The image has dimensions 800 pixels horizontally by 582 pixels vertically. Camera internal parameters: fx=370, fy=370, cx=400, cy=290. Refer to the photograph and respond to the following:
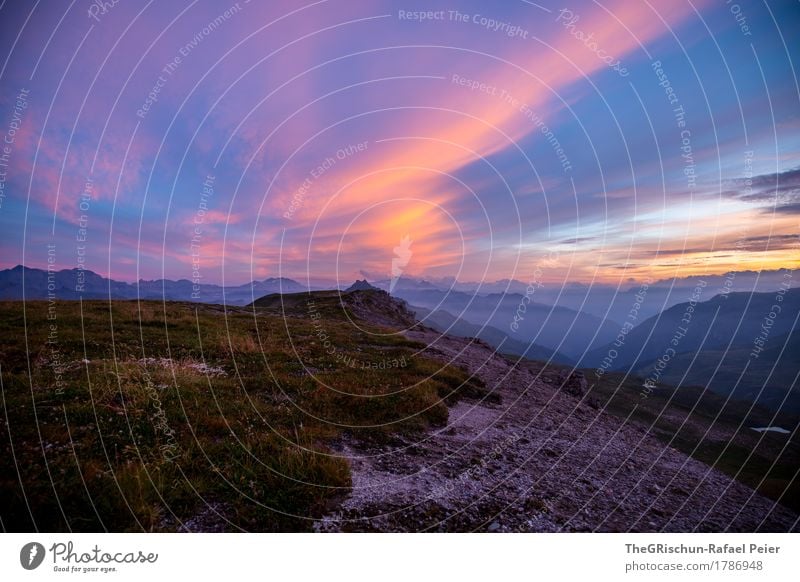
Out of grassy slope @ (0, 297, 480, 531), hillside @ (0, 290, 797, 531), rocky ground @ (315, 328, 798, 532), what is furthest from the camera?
rocky ground @ (315, 328, 798, 532)

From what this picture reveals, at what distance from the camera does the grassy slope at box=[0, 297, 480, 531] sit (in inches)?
265

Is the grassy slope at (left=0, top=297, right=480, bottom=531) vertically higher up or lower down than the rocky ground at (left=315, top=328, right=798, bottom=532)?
higher up

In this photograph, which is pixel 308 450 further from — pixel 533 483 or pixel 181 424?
pixel 533 483

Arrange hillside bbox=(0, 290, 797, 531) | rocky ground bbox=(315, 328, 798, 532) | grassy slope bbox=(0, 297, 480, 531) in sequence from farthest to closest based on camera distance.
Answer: rocky ground bbox=(315, 328, 798, 532)
hillside bbox=(0, 290, 797, 531)
grassy slope bbox=(0, 297, 480, 531)

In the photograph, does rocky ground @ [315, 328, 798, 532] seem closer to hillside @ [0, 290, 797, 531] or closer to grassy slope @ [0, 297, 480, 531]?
hillside @ [0, 290, 797, 531]

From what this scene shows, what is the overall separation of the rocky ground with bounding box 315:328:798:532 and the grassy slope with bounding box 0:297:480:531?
3.01 feet

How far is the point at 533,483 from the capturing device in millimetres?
9500

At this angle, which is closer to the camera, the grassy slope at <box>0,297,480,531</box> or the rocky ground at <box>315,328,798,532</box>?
the grassy slope at <box>0,297,480,531</box>

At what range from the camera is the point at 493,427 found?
509 inches

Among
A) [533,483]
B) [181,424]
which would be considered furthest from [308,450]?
[533,483]

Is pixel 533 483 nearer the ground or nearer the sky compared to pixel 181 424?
nearer the ground

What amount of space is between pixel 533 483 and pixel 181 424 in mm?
9241

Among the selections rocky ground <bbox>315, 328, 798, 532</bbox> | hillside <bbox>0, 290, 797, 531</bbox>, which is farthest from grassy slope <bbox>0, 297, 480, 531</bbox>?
rocky ground <bbox>315, 328, 798, 532</bbox>
